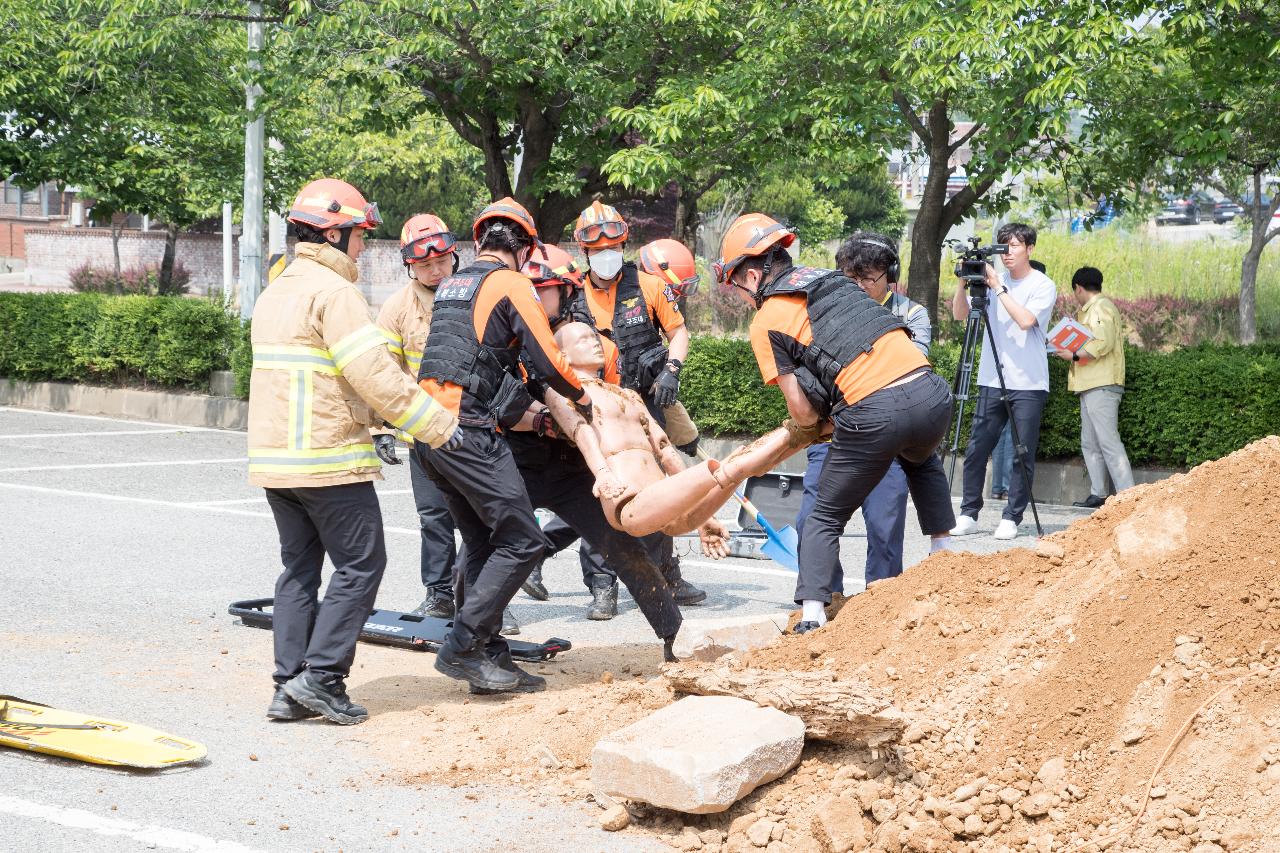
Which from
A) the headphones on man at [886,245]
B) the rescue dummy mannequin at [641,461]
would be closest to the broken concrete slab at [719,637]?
the rescue dummy mannequin at [641,461]

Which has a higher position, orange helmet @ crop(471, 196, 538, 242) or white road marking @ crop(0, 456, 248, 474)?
orange helmet @ crop(471, 196, 538, 242)

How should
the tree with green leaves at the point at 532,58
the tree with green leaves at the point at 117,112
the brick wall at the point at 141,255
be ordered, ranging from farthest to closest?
the brick wall at the point at 141,255 < the tree with green leaves at the point at 117,112 < the tree with green leaves at the point at 532,58

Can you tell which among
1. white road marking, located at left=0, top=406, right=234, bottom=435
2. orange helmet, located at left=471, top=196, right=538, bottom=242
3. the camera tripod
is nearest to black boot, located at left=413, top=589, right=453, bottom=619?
orange helmet, located at left=471, top=196, right=538, bottom=242

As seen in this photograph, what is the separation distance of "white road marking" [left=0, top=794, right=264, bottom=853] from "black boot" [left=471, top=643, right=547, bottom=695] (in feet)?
5.89

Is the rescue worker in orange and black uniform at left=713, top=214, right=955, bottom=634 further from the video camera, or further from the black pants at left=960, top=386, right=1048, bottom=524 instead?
the black pants at left=960, top=386, right=1048, bottom=524

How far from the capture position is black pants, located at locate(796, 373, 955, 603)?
5.89 meters

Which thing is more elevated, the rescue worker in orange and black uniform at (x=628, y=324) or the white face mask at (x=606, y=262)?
the white face mask at (x=606, y=262)

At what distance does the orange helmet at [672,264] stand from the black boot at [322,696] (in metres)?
3.72

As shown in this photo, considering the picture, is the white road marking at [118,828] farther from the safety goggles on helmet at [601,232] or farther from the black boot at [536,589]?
the safety goggles on helmet at [601,232]

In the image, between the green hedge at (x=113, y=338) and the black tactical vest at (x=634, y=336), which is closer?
the black tactical vest at (x=634, y=336)

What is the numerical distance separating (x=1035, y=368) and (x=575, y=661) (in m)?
5.14

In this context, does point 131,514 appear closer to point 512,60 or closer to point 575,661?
point 575,661

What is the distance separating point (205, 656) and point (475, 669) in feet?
4.85

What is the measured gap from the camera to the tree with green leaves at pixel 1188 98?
38.5 feet
